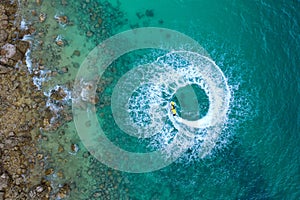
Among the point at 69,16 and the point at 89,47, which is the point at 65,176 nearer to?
the point at 89,47

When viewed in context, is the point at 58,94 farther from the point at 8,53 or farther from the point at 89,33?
the point at 89,33

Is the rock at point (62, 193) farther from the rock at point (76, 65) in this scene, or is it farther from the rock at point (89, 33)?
the rock at point (89, 33)

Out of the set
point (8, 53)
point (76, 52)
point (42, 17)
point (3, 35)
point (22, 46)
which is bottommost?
point (8, 53)

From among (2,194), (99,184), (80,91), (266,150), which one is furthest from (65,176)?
(266,150)

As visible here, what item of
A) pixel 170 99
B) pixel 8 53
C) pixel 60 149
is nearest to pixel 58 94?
pixel 60 149

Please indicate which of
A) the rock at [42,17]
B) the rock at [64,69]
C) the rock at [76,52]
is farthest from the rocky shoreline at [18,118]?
the rock at [76,52]
